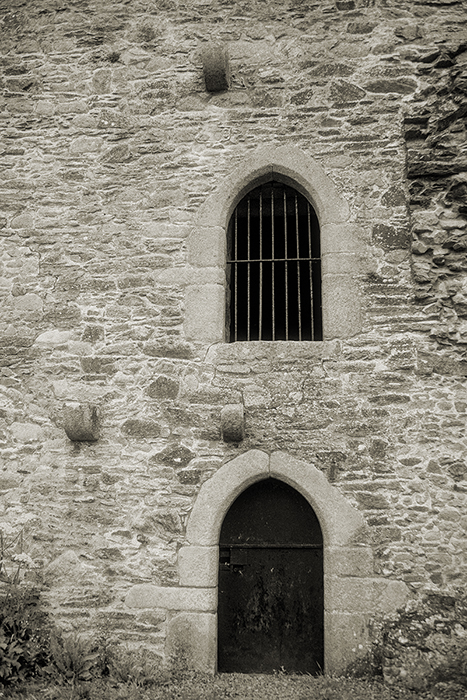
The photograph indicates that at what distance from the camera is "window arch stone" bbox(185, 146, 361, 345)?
504 centimetres

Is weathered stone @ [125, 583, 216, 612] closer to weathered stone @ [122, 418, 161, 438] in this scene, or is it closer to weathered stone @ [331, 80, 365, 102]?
weathered stone @ [122, 418, 161, 438]

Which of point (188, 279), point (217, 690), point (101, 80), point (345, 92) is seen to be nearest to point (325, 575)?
point (217, 690)

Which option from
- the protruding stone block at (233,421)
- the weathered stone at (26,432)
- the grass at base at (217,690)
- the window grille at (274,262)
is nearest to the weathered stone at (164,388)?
the protruding stone block at (233,421)

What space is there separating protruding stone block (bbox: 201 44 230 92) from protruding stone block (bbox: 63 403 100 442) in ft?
10.5

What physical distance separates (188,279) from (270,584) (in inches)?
107

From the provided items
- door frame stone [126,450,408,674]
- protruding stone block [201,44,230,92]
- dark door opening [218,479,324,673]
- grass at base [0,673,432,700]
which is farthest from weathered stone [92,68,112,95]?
grass at base [0,673,432,700]

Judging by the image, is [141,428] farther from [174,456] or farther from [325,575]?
[325,575]

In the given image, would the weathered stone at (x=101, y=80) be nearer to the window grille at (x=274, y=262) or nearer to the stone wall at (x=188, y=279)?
the stone wall at (x=188, y=279)

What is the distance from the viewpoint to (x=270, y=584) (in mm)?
4887

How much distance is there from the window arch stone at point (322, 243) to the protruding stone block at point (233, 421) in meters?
0.67

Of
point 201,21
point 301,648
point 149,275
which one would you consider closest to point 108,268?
point 149,275

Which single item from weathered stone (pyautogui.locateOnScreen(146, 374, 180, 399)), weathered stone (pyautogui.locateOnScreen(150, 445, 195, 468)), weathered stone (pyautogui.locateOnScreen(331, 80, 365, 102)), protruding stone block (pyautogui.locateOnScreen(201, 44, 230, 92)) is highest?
protruding stone block (pyautogui.locateOnScreen(201, 44, 230, 92))

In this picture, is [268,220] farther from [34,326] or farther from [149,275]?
[34,326]

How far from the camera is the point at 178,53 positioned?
5.69 metres
